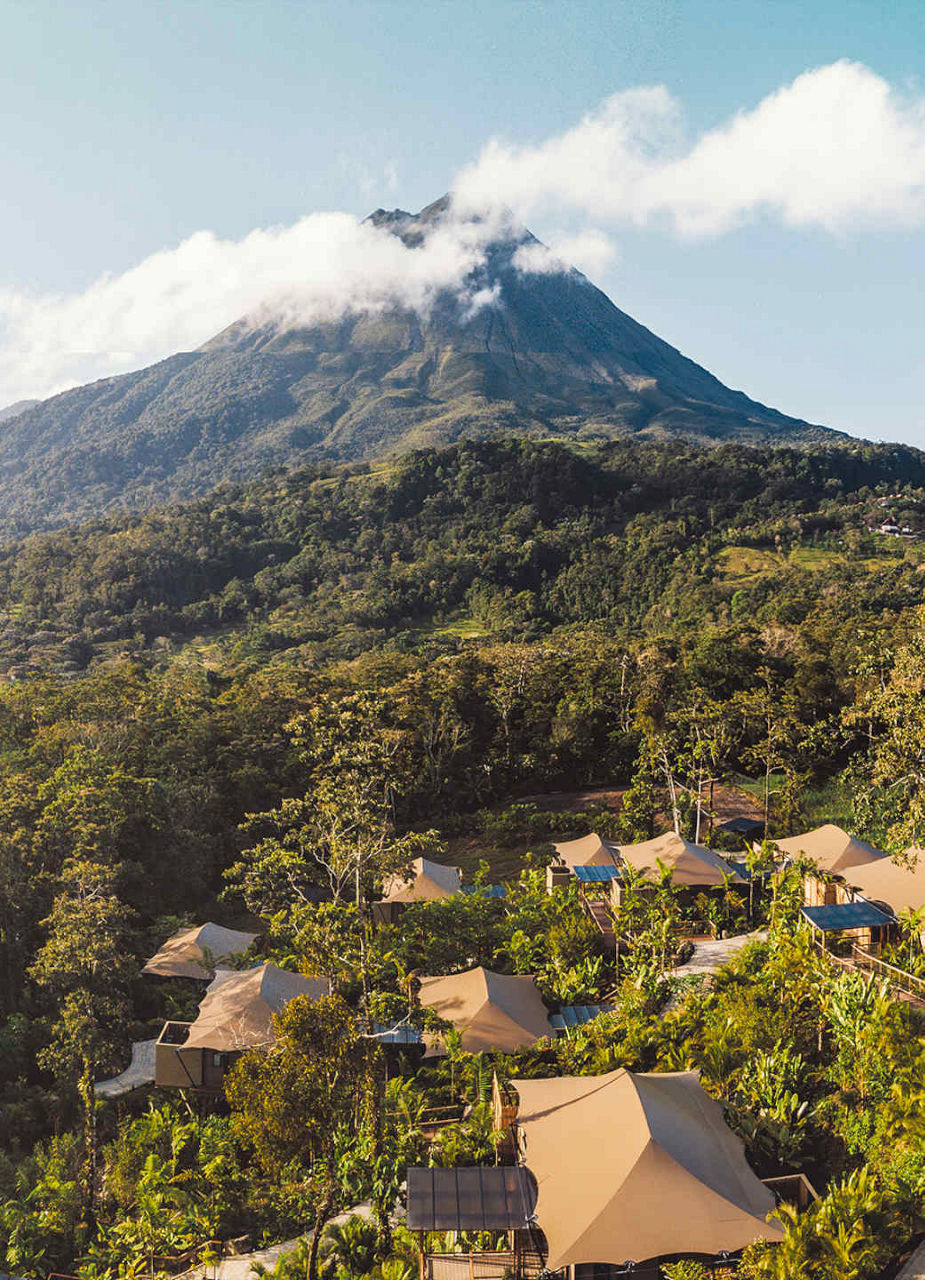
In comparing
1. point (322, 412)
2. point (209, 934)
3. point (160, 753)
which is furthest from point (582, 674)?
point (322, 412)

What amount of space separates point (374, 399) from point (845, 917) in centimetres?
15001

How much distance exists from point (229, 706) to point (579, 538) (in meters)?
50.8

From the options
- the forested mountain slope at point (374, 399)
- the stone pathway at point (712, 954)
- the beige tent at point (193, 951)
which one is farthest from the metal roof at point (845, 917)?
the forested mountain slope at point (374, 399)

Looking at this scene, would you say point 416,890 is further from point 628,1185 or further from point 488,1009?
point 628,1185

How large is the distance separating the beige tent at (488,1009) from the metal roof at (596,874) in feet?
13.6

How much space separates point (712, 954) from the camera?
44.4 ft

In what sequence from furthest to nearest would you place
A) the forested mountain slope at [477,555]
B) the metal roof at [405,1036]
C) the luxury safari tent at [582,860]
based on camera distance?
1. the forested mountain slope at [477,555]
2. the luxury safari tent at [582,860]
3. the metal roof at [405,1036]

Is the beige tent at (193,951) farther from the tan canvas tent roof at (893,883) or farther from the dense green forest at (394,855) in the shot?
the tan canvas tent roof at (893,883)

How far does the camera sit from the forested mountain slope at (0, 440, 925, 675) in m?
55.1

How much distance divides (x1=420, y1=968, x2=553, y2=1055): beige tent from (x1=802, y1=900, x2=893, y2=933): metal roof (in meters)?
4.09

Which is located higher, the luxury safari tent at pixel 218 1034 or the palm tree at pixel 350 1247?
the palm tree at pixel 350 1247

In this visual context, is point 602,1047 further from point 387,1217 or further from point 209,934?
point 209,934

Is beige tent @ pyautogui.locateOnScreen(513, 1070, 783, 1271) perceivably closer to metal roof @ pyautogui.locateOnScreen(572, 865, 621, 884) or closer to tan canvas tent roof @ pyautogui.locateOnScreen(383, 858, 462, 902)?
metal roof @ pyautogui.locateOnScreen(572, 865, 621, 884)

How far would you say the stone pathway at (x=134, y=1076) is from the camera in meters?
11.7
